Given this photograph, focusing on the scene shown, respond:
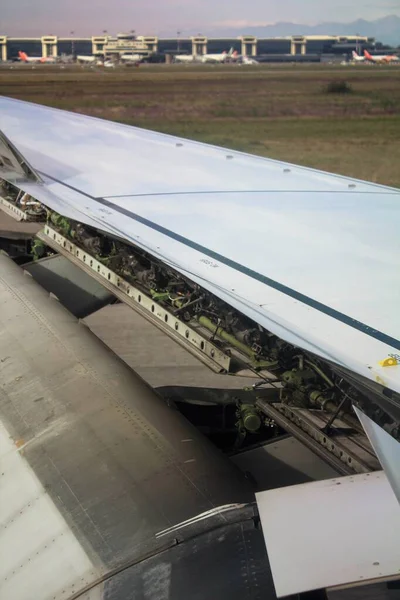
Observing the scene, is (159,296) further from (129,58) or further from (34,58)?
(129,58)

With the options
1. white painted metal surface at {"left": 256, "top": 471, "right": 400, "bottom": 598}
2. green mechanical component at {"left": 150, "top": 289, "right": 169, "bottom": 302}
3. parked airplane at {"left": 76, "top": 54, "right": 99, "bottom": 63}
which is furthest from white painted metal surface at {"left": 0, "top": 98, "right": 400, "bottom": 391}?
parked airplane at {"left": 76, "top": 54, "right": 99, "bottom": 63}

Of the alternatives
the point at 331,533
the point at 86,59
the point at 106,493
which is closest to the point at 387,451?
the point at 331,533

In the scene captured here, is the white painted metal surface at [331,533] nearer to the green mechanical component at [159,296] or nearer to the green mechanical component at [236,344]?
the green mechanical component at [236,344]

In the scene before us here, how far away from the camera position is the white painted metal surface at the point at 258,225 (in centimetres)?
228

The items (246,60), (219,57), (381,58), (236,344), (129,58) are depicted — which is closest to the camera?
(236,344)

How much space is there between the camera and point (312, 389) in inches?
116

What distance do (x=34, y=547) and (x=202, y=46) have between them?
137 feet

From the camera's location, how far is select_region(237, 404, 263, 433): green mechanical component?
3.12m

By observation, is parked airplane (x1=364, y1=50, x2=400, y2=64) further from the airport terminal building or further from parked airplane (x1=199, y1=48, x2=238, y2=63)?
parked airplane (x1=199, y1=48, x2=238, y2=63)

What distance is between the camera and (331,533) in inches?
67.7

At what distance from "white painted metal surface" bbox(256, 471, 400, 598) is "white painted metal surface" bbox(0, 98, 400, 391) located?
1.14ft

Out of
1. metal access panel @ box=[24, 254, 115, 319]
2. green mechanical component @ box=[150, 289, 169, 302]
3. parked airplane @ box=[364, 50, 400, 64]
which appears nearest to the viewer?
green mechanical component @ box=[150, 289, 169, 302]

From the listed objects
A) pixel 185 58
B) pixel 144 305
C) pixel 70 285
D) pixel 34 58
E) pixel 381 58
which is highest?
pixel 185 58

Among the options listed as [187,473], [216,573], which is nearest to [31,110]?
[187,473]
